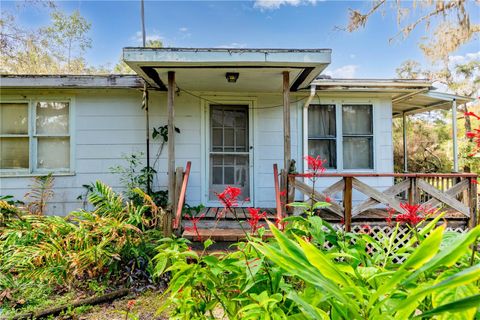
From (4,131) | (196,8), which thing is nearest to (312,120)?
(4,131)

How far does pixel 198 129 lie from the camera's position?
5.53 metres

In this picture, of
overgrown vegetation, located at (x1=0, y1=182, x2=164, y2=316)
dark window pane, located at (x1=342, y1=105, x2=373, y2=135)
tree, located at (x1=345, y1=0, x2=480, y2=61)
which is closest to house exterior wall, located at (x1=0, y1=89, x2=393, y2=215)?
dark window pane, located at (x1=342, y1=105, x2=373, y2=135)

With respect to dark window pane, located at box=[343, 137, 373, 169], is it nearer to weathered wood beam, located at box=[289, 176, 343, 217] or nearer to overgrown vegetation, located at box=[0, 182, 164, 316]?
weathered wood beam, located at box=[289, 176, 343, 217]

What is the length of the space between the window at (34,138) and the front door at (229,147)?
2851mm

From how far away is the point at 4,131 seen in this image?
5438mm

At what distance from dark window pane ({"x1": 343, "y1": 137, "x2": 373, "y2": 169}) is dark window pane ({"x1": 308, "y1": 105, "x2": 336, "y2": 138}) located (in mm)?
402

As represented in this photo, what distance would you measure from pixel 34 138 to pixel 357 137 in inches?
250

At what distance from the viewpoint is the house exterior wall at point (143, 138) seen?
17.9 ft

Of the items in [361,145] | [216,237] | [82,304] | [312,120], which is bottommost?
[82,304]

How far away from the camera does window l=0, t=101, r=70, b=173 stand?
17.8ft

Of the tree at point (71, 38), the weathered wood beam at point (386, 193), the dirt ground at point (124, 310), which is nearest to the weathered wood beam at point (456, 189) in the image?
the weathered wood beam at point (386, 193)

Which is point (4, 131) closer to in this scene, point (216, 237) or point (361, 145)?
point (216, 237)

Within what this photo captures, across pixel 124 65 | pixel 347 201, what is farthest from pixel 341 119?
pixel 124 65

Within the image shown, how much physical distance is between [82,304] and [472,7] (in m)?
9.84
